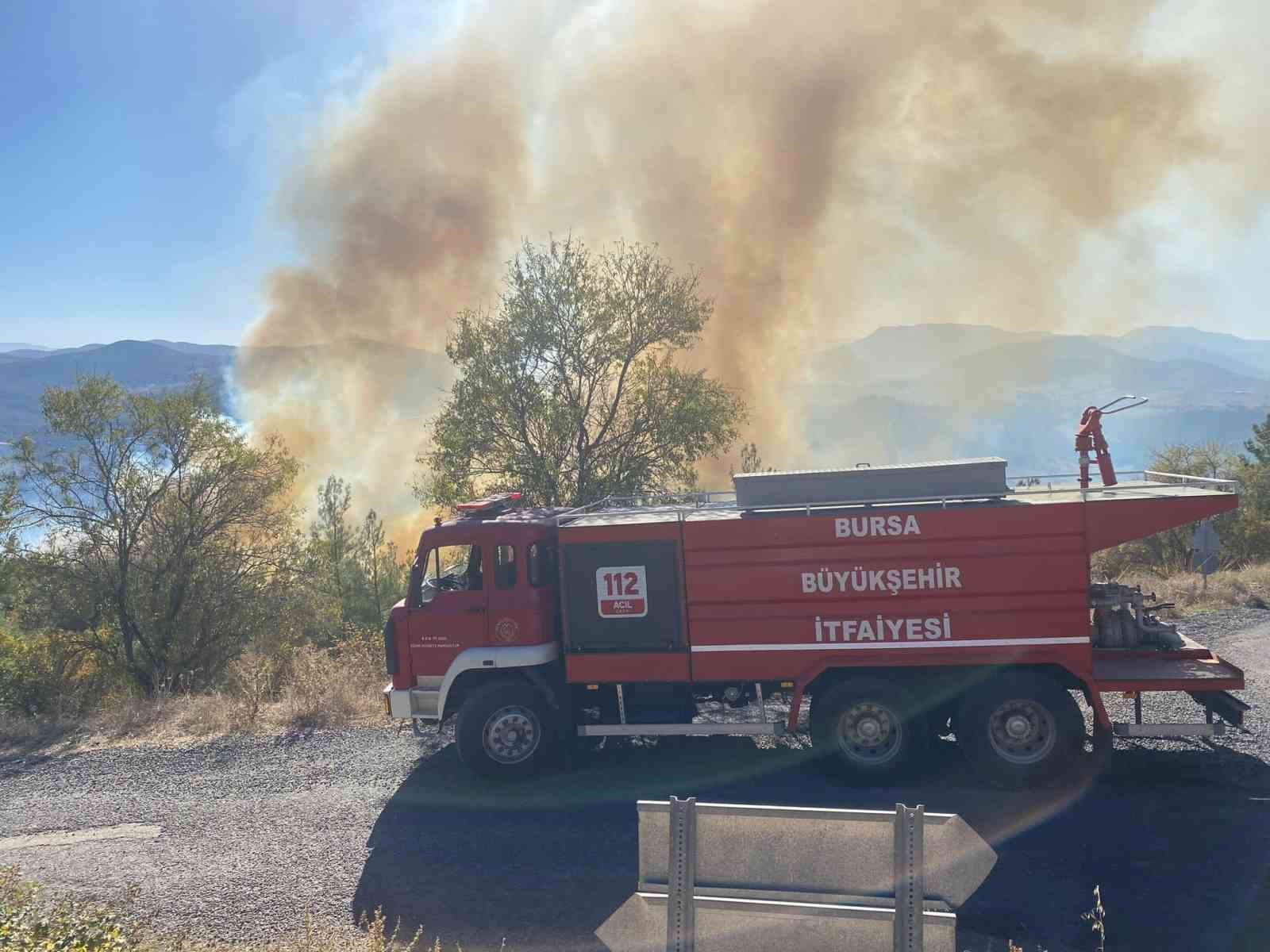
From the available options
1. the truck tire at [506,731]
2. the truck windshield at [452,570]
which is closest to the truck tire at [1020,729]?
the truck tire at [506,731]

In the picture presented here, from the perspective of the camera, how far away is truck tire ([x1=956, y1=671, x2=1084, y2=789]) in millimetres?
7328

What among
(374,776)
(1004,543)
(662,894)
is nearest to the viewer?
(662,894)

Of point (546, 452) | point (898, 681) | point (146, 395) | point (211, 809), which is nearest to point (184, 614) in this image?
point (146, 395)

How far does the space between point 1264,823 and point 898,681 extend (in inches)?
108

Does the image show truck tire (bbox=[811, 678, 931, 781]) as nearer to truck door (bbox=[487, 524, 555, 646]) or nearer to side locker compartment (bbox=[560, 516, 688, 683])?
side locker compartment (bbox=[560, 516, 688, 683])

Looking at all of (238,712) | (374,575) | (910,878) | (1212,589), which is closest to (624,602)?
(910,878)

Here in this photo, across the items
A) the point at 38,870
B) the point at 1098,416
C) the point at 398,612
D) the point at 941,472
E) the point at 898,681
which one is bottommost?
the point at 38,870

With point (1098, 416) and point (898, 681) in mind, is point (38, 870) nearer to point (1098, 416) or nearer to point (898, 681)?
Answer: point (898, 681)

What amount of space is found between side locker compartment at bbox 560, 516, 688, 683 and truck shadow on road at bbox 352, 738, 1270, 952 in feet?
3.52

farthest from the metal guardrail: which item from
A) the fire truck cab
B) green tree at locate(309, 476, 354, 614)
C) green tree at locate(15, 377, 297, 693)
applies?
green tree at locate(309, 476, 354, 614)

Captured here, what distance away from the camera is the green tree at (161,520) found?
642 inches

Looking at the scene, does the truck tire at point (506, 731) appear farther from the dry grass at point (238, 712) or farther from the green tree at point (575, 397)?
the green tree at point (575, 397)

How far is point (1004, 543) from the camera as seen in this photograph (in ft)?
23.8

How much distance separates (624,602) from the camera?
26.2 feet
